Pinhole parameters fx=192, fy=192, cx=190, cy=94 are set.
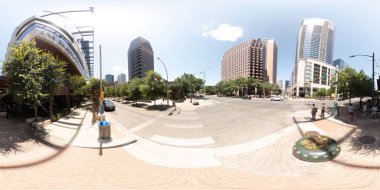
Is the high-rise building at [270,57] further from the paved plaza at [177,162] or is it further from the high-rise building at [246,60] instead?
the paved plaza at [177,162]

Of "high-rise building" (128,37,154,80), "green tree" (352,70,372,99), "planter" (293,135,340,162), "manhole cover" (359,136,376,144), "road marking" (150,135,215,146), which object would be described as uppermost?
"high-rise building" (128,37,154,80)

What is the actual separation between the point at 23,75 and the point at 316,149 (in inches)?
674

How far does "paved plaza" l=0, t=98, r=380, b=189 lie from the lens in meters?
6.63

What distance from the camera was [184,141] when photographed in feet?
38.4

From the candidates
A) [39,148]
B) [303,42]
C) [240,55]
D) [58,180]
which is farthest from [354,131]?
[303,42]

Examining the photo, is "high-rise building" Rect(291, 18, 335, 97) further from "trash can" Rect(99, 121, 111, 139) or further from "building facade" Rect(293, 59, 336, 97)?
"trash can" Rect(99, 121, 111, 139)

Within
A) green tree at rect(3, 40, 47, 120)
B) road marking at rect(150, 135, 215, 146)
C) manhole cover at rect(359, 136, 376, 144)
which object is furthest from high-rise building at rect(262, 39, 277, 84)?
green tree at rect(3, 40, 47, 120)

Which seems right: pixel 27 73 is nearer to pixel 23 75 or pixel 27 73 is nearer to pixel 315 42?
pixel 23 75

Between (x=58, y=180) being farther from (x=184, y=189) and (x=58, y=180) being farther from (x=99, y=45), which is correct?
(x=99, y=45)

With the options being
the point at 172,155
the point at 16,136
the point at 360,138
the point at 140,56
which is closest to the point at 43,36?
the point at 16,136

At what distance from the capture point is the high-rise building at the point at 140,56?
314 ft

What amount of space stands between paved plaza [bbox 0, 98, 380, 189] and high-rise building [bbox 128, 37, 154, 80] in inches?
3415

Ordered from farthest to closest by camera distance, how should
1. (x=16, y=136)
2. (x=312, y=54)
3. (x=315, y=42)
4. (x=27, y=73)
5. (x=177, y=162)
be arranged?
(x=312, y=54) → (x=315, y=42) → (x=27, y=73) → (x=16, y=136) → (x=177, y=162)

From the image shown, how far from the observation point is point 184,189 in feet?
20.7
